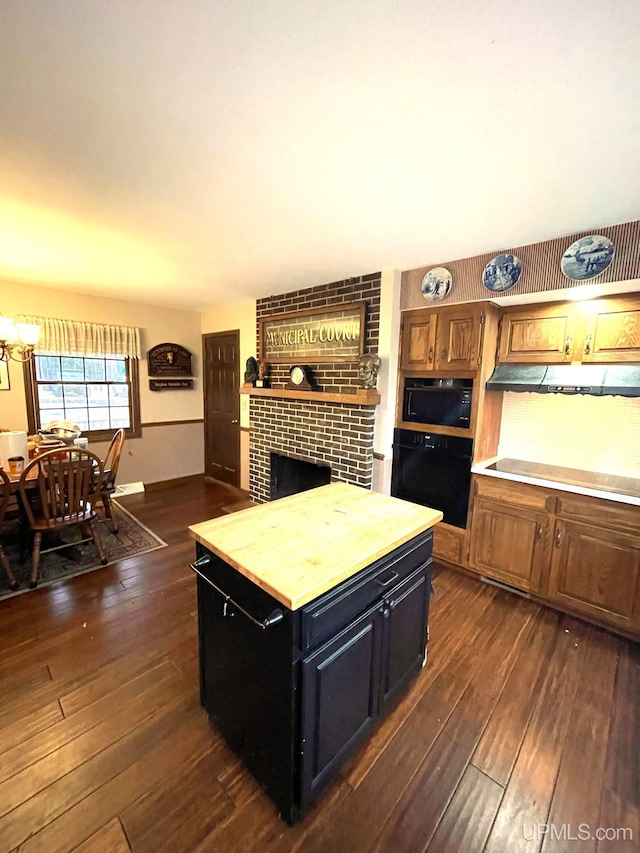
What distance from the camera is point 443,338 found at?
282cm

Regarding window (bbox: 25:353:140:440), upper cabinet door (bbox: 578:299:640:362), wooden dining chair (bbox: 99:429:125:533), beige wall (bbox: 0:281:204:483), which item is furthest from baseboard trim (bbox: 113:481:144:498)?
upper cabinet door (bbox: 578:299:640:362)

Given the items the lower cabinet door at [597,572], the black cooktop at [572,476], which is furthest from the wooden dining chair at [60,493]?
the lower cabinet door at [597,572]

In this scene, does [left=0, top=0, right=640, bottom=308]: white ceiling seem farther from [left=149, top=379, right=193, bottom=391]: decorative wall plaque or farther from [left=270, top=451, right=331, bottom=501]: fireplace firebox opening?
[left=149, top=379, right=193, bottom=391]: decorative wall plaque

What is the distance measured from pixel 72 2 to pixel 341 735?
2.39 metres

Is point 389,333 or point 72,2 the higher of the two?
point 72,2

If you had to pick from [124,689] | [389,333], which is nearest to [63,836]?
[124,689]

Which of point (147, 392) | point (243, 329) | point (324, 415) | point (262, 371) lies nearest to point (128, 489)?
point (147, 392)

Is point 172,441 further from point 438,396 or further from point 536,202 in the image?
point 536,202

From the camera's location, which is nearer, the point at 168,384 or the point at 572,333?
the point at 572,333

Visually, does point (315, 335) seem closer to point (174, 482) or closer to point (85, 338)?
point (85, 338)

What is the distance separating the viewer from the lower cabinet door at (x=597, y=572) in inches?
84.4

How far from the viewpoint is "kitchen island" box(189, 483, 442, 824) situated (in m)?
1.16

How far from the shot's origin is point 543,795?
136 centimetres

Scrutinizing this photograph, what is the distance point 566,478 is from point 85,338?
5.02 metres
